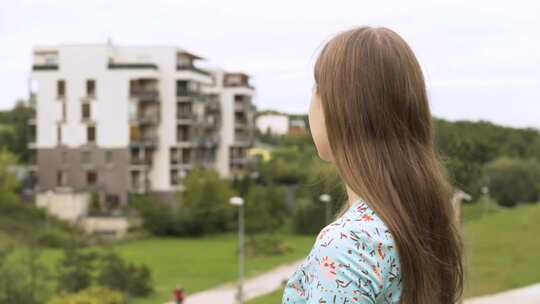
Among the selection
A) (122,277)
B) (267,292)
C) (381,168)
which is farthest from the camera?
(122,277)

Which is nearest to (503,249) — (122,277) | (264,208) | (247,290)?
(247,290)

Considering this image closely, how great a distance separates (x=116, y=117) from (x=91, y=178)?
2.45 metres

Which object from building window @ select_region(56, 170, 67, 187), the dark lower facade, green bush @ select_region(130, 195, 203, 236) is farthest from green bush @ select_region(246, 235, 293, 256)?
building window @ select_region(56, 170, 67, 187)

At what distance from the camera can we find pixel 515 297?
404 inches

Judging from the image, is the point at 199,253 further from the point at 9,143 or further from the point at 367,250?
the point at 367,250

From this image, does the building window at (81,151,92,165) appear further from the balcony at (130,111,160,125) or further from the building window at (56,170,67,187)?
the balcony at (130,111,160,125)

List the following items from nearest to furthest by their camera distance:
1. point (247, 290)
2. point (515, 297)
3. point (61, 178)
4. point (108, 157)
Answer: point (515, 297) < point (247, 290) < point (108, 157) < point (61, 178)

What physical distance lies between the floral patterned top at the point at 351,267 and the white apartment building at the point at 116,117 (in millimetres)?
25509

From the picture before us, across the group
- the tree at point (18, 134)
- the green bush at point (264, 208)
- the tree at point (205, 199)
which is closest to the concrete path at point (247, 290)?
the green bush at point (264, 208)

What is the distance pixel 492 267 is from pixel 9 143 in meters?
22.8

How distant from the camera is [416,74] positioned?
96 centimetres

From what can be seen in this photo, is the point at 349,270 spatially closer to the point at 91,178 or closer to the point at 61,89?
the point at 61,89

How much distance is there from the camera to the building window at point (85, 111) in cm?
2647

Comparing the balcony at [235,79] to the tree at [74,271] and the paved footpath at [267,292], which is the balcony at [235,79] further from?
the tree at [74,271]
